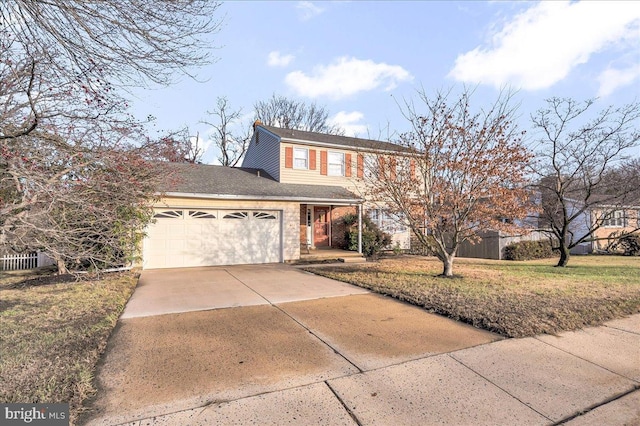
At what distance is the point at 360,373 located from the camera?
10.9 feet

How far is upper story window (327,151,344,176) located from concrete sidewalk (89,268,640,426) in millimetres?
10907

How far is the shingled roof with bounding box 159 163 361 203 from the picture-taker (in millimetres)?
11288

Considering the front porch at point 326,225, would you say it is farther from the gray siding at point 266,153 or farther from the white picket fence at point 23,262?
the white picket fence at point 23,262

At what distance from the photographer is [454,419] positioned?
2582mm

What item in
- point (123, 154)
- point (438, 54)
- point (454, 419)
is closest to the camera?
point (454, 419)

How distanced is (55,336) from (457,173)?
28.6 ft

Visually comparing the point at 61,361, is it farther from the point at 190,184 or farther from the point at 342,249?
the point at 342,249

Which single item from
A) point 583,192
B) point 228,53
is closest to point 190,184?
point 228,53

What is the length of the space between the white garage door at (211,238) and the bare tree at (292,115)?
20.6 meters

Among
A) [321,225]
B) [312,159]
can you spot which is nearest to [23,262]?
[321,225]

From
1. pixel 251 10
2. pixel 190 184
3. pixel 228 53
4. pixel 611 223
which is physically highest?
pixel 251 10

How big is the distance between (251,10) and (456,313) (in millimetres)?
6137

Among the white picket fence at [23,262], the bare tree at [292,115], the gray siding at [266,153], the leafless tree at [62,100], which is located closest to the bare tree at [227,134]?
the bare tree at [292,115]

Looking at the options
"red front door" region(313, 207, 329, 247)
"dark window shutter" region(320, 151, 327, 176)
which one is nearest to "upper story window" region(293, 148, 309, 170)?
"dark window shutter" region(320, 151, 327, 176)
